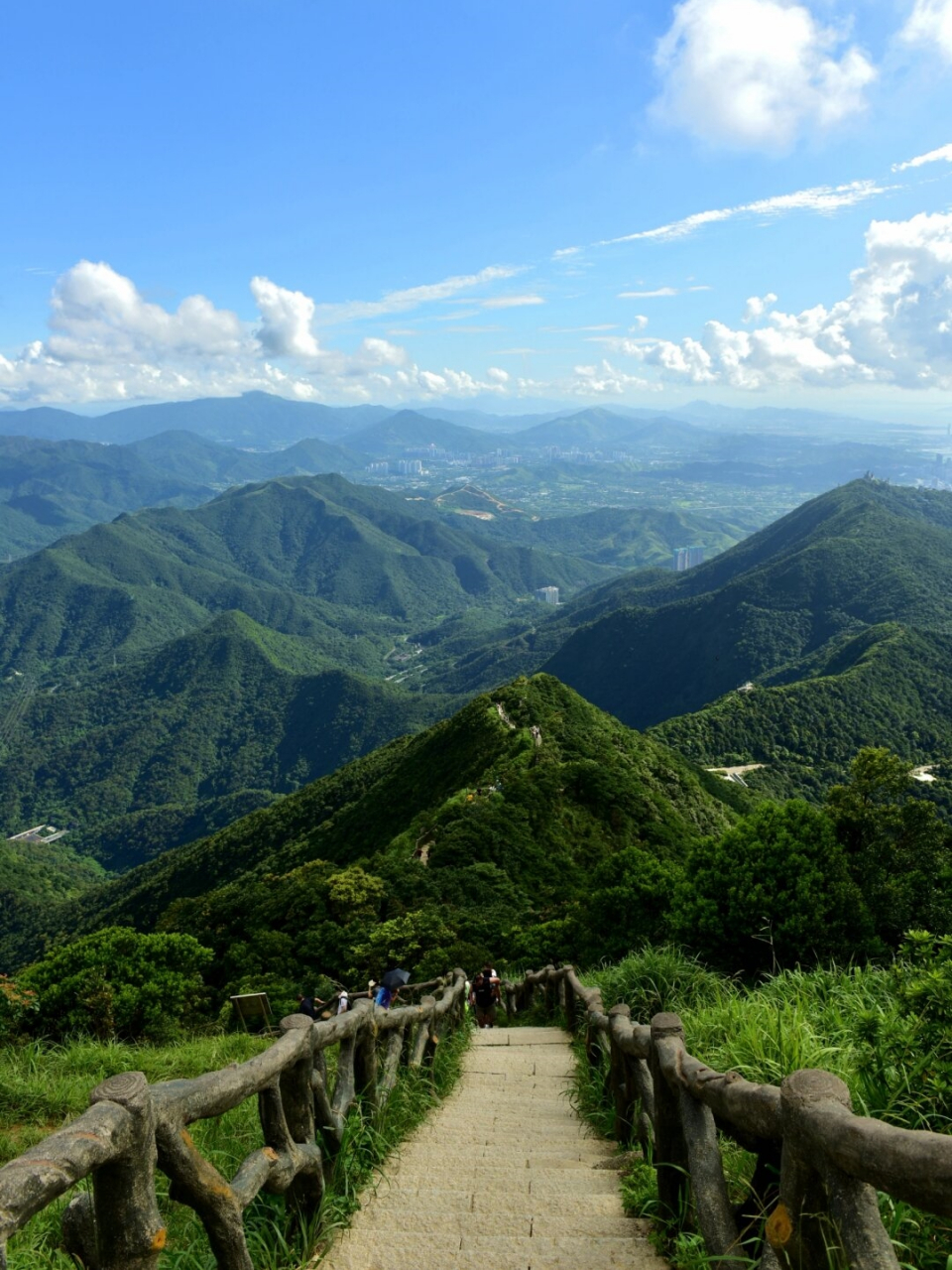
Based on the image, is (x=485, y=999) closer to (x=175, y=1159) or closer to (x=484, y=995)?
(x=484, y=995)

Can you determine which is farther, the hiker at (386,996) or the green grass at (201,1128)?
the hiker at (386,996)

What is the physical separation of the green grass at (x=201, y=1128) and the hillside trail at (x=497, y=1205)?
0.16m

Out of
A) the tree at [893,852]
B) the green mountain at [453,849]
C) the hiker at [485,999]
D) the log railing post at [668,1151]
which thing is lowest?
the green mountain at [453,849]

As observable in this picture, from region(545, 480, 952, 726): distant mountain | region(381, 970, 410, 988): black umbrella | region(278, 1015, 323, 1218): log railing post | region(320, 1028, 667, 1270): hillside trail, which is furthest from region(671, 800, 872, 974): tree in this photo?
region(545, 480, 952, 726): distant mountain

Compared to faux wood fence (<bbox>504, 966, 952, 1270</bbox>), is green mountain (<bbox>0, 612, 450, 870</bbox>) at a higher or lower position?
lower

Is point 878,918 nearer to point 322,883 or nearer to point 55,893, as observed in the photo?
point 322,883

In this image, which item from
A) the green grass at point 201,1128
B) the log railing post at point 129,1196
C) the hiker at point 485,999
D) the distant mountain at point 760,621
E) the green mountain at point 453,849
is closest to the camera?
the log railing post at point 129,1196

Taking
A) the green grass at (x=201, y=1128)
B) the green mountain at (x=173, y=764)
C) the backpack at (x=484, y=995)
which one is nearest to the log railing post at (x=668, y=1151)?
the green grass at (x=201, y=1128)

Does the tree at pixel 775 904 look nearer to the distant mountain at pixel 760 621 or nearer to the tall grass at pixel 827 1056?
the tall grass at pixel 827 1056

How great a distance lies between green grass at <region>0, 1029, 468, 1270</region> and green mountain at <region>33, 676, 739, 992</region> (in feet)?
34.6

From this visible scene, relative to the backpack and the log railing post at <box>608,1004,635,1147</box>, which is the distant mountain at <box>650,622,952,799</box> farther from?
the log railing post at <box>608,1004,635,1147</box>

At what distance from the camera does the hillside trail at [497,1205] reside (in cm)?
383

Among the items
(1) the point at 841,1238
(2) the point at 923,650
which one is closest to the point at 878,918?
(1) the point at 841,1238

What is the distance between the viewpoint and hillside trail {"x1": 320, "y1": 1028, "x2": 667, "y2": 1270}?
3.83m
